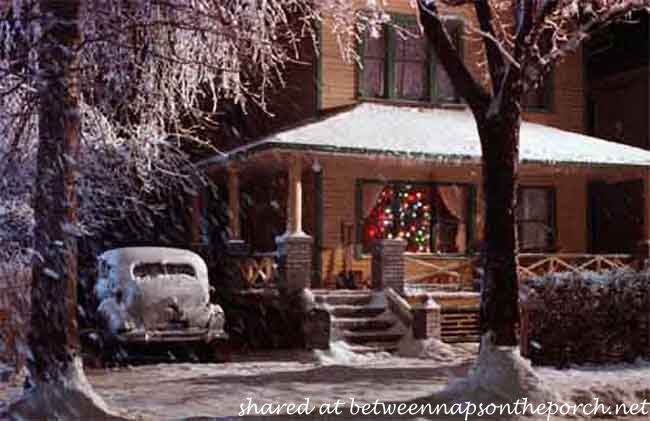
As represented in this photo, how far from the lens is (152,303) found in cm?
1639

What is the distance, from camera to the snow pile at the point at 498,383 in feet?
38.0

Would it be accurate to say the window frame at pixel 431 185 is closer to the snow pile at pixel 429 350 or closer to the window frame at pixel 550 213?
the window frame at pixel 550 213

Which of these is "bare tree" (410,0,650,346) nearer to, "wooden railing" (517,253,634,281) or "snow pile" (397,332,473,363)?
"snow pile" (397,332,473,363)

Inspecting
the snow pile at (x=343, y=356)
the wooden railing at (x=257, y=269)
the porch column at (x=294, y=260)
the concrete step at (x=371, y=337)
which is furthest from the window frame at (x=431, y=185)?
the snow pile at (x=343, y=356)

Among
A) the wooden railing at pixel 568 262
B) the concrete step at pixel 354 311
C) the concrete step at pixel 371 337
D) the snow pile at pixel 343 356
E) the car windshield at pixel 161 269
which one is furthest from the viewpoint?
the wooden railing at pixel 568 262

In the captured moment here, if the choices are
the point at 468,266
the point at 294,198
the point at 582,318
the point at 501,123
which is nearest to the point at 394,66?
the point at 468,266

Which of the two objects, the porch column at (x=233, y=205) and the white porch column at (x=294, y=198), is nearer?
the white porch column at (x=294, y=198)

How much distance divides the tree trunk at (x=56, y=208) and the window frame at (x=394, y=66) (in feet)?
43.9

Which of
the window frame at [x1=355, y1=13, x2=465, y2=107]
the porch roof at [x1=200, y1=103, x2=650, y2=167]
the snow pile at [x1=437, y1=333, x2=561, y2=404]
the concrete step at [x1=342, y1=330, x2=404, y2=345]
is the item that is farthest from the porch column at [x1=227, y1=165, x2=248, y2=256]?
the snow pile at [x1=437, y1=333, x2=561, y2=404]

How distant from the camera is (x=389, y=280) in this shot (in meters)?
20.1

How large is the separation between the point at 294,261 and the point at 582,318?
6566 millimetres

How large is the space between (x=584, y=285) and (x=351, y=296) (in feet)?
20.2

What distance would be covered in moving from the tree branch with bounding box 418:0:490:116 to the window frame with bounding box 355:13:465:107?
422 inches

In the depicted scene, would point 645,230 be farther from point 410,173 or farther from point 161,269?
point 161,269
